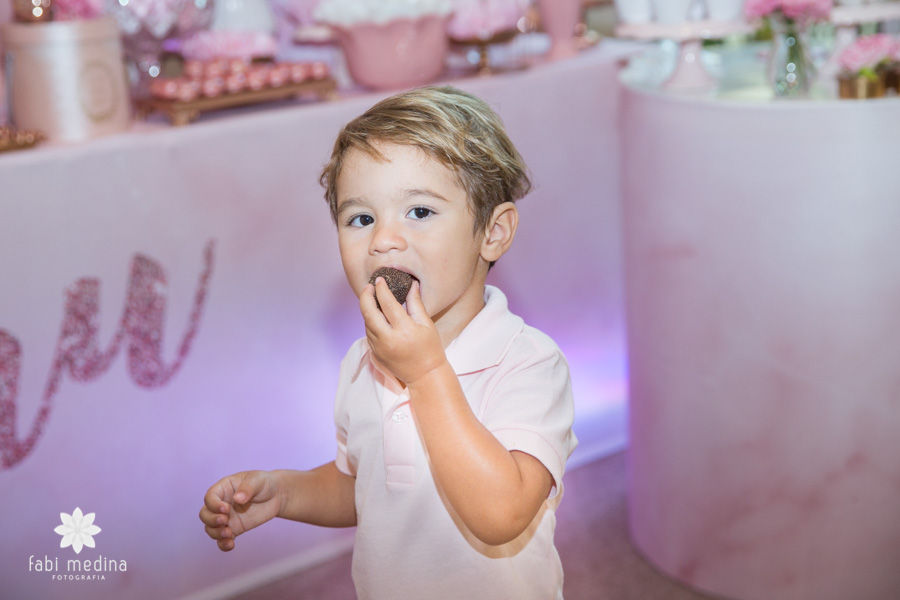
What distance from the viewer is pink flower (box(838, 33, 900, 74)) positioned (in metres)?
1.78

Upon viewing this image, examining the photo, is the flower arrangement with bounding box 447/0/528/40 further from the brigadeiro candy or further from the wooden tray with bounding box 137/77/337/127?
the brigadeiro candy

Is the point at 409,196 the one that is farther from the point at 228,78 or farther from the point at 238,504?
the point at 228,78

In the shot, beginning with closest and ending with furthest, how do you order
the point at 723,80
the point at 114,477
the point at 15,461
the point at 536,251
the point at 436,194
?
the point at 436,194
the point at 15,461
the point at 114,477
the point at 723,80
the point at 536,251

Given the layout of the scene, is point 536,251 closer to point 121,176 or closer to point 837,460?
point 837,460

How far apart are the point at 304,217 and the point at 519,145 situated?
55 cm

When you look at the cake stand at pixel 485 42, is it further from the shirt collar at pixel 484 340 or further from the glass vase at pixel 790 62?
the shirt collar at pixel 484 340

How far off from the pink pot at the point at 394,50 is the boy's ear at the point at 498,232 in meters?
1.06

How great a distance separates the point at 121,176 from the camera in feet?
5.78

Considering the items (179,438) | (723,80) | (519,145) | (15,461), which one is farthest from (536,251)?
(15,461)

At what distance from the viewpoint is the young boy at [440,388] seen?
951mm

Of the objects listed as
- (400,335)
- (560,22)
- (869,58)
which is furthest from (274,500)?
(560,22)

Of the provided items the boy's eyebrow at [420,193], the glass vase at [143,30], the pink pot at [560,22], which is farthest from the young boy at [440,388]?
the pink pot at [560,22]

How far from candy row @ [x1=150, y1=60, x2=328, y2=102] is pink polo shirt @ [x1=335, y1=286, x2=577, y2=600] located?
1.02m

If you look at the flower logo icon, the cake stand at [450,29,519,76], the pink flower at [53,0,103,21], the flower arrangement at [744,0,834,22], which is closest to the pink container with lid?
the pink flower at [53,0,103,21]
